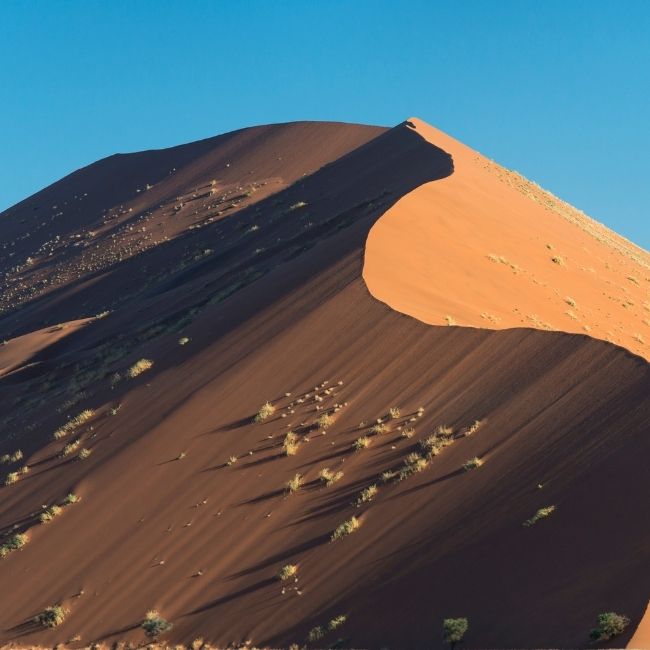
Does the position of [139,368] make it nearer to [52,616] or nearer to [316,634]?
[52,616]

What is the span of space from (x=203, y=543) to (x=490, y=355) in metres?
5.82

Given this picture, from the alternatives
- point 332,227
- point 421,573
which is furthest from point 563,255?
point 421,573

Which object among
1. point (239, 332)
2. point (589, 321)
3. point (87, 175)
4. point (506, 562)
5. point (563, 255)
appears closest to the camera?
point (506, 562)

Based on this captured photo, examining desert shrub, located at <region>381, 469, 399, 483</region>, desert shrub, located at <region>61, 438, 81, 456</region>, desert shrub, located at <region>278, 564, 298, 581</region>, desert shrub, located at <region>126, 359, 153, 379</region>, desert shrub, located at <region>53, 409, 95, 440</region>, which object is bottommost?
desert shrub, located at <region>278, 564, 298, 581</region>

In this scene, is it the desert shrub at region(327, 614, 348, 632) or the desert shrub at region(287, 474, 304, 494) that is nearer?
the desert shrub at region(327, 614, 348, 632)

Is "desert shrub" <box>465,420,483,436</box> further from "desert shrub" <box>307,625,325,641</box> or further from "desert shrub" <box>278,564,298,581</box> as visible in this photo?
"desert shrub" <box>307,625,325,641</box>

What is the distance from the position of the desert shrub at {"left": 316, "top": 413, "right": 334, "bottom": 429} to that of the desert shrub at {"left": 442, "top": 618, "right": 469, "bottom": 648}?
7.01 metres

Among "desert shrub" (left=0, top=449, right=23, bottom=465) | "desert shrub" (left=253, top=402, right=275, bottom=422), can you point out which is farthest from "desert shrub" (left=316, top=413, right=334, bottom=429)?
"desert shrub" (left=0, top=449, right=23, bottom=465)

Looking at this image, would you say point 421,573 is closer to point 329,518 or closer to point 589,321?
point 329,518

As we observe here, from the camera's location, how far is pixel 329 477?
1606 cm

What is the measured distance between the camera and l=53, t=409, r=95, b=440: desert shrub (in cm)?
2258

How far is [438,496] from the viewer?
14336 mm

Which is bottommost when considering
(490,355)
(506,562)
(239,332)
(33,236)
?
(506,562)

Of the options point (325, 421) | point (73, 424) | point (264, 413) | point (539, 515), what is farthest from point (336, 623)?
point (73, 424)
